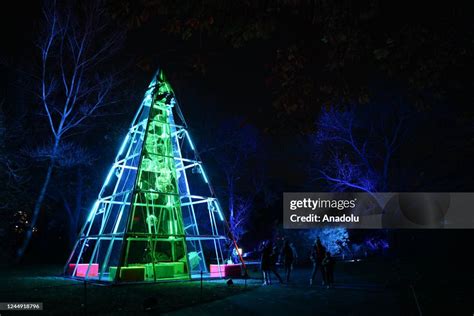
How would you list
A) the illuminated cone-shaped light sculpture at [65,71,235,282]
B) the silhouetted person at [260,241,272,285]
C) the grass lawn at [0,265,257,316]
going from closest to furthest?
1. the grass lawn at [0,265,257,316]
2. the silhouetted person at [260,241,272,285]
3. the illuminated cone-shaped light sculpture at [65,71,235,282]

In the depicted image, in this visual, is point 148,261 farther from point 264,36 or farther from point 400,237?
point 400,237

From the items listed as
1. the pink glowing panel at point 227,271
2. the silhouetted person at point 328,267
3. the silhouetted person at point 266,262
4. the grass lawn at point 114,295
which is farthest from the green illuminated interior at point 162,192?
the silhouetted person at point 328,267

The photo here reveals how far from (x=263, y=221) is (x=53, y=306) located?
1229 inches

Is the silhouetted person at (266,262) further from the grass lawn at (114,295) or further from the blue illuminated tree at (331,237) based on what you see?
the blue illuminated tree at (331,237)

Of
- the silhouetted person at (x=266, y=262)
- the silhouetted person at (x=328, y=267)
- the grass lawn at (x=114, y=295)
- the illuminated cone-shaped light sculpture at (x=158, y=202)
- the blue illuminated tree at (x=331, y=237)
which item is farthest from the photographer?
the blue illuminated tree at (x=331, y=237)

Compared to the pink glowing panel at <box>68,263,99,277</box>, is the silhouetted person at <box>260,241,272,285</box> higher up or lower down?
higher up

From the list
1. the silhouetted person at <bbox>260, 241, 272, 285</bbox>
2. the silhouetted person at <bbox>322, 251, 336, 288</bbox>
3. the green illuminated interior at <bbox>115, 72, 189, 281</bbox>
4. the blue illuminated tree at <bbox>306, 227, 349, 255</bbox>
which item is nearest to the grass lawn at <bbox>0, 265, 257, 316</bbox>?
the silhouetted person at <bbox>260, 241, 272, 285</bbox>

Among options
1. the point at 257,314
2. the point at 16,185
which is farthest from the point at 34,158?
the point at 257,314

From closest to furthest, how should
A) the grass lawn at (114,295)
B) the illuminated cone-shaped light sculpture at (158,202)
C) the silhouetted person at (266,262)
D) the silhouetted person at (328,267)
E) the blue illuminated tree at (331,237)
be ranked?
the grass lawn at (114,295), the silhouetted person at (328,267), the silhouetted person at (266,262), the illuminated cone-shaped light sculpture at (158,202), the blue illuminated tree at (331,237)

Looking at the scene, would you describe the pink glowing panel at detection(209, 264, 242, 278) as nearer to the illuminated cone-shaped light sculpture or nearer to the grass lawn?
the illuminated cone-shaped light sculpture

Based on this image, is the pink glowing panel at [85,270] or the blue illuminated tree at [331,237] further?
the blue illuminated tree at [331,237]

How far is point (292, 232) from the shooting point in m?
30.8

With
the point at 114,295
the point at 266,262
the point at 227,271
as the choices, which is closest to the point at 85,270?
the point at 227,271

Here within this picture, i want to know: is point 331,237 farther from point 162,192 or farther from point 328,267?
point 162,192
